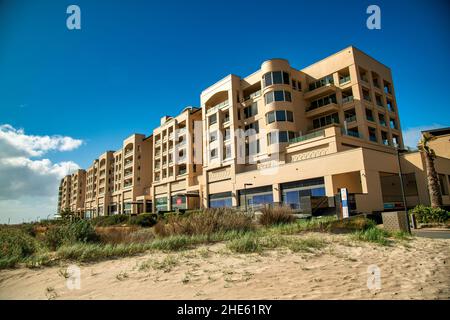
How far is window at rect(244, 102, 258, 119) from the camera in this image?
37.6 meters

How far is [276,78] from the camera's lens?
114ft

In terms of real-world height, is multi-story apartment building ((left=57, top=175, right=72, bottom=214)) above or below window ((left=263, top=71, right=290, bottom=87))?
below

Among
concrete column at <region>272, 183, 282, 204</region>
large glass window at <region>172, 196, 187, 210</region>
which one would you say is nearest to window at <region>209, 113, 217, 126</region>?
large glass window at <region>172, 196, 187, 210</region>

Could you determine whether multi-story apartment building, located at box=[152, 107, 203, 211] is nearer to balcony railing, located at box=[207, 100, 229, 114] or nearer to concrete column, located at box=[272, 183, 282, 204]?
balcony railing, located at box=[207, 100, 229, 114]

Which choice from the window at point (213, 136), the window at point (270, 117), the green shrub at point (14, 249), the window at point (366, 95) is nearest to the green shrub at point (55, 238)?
the green shrub at point (14, 249)

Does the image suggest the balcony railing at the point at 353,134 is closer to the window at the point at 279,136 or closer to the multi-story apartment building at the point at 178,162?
the window at the point at 279,136

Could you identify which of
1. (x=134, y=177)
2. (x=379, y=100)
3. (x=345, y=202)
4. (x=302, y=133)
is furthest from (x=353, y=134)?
(x=134, y=177)

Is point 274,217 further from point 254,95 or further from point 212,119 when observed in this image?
point 212,119

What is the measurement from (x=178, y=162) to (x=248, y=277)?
45269 millimetres

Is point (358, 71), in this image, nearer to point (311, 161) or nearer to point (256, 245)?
point (311, 161)

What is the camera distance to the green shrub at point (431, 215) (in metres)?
15.6

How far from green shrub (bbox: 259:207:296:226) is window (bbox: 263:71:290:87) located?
24042mm

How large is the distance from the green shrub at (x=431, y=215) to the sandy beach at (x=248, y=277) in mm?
9628
